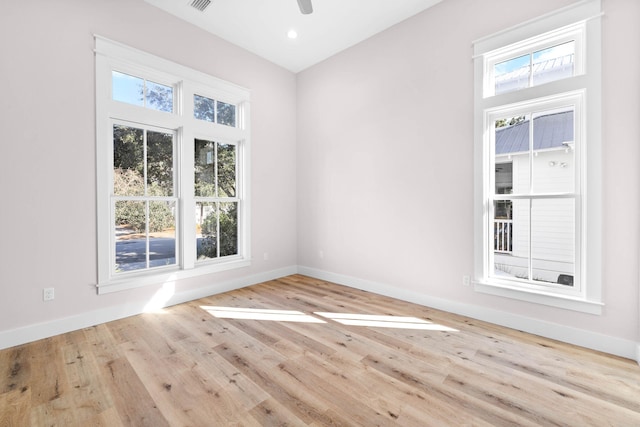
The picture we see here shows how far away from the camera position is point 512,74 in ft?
9.53

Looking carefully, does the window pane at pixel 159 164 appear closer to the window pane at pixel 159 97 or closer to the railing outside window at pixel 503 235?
the window pane at pixel 159 97

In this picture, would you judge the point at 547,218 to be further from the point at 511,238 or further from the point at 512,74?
the point at 512,74

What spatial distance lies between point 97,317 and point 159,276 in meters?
0.67

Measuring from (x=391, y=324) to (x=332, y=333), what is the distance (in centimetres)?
64

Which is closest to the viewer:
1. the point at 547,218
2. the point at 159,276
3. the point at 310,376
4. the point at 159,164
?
the point at 310,376

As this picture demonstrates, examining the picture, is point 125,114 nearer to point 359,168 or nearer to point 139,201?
point 139,201

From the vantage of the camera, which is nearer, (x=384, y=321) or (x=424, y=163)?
(x=384, y=321)

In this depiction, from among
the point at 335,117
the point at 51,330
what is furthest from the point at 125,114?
the point at 335,117

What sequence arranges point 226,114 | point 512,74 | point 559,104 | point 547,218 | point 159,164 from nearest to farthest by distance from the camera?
point 559,104 < point 547,218 < point 512,74 < point 159,164 < point 226,114

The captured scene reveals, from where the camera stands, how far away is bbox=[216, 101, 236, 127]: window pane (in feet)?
13.2

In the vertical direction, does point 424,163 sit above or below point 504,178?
above

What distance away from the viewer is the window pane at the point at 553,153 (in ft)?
8.59

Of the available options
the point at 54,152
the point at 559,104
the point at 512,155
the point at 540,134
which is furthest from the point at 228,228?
the point at 559,104

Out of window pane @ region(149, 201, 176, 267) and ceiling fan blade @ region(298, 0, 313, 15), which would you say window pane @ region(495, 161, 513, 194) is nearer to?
ceiling fan blade @ region(298, 0, 313, 15)
